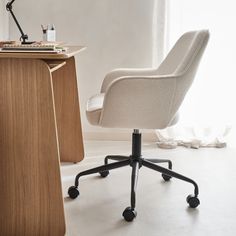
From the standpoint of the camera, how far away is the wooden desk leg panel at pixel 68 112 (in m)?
2.82

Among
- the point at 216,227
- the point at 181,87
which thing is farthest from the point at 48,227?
the point at 181,87

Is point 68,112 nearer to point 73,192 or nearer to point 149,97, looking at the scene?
point 73,192

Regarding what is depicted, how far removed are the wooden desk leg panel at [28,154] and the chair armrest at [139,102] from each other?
408mm

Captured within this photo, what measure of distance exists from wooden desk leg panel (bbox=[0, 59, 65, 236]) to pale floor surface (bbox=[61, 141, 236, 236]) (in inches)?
6.8

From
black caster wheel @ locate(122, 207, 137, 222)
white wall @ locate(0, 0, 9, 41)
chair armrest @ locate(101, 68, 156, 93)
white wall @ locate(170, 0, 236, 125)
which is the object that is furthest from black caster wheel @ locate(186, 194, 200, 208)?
white wall @ locate(0, 0, 9, 41)

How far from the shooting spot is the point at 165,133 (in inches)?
133

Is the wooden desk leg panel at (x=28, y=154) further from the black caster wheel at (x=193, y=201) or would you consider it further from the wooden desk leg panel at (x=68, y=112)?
the wooden desk leg panel at (x=68, y=112)

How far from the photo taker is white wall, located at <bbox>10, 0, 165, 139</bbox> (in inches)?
130

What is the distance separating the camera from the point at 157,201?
7.59 ft

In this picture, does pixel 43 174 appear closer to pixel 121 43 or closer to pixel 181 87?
pixel 181 87

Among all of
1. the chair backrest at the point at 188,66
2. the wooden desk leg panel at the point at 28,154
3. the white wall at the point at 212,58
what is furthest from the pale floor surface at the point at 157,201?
the chair backrest at the point at 188,66

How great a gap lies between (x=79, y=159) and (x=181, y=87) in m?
1.02

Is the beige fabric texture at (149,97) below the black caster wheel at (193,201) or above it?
above

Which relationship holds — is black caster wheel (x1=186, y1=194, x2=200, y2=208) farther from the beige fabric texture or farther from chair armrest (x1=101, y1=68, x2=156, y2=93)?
chair armrest (x1=101, y1=68, x2=156, y2=93)
